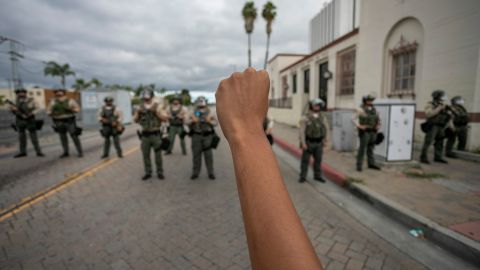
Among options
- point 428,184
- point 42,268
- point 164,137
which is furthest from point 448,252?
point 164,137

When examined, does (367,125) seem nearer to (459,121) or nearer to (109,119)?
(459,121)

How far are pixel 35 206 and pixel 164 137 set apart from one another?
2.65m

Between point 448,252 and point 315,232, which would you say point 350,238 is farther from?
point 448,252

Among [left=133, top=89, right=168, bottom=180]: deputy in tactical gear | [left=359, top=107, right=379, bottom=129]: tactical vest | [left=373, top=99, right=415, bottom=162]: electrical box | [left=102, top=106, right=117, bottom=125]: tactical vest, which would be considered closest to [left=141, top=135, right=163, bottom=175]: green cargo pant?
[left=133, top=89, right=168, bottom=180]: deputy in tactical gear

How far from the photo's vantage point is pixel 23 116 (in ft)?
24.4

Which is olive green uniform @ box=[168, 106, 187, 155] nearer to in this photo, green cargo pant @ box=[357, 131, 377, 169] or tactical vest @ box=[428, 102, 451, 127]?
green cargo pant @ box=[357, 131, 377, 169]

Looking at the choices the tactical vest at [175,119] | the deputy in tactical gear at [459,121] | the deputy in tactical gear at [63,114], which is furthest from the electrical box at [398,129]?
the deputy in tactical gear at [63,114]

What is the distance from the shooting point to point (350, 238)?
3078 millimetres

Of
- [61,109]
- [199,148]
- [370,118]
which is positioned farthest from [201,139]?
[61,109]

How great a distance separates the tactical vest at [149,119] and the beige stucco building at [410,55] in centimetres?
779

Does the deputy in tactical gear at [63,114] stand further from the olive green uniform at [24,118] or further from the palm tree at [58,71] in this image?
the palm tree at [58,71]

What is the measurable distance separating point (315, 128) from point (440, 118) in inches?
144

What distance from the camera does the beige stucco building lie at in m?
6.50

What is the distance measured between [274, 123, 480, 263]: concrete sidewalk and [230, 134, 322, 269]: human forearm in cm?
316
